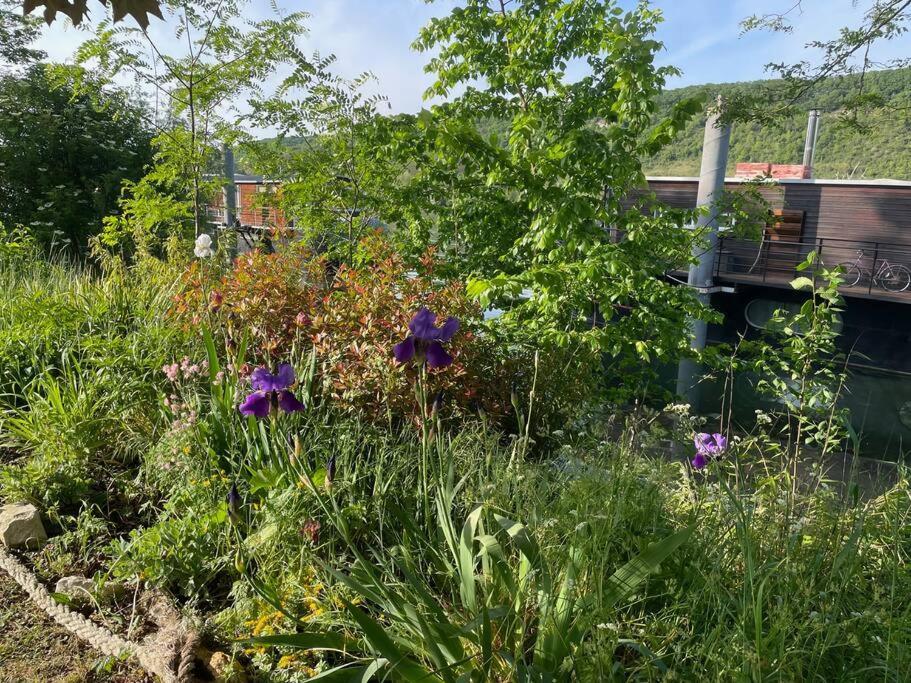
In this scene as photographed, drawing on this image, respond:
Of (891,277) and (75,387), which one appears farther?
(891,277)

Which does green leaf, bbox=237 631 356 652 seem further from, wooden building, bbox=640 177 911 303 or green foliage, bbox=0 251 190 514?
wooden building, bbox=640 177 911 303

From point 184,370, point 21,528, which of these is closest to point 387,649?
point 21,528

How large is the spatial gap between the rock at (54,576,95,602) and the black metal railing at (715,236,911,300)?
13.8 metres

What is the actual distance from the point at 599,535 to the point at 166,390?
2.34 meters

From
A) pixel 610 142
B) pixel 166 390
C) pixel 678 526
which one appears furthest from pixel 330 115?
pixel 678 526

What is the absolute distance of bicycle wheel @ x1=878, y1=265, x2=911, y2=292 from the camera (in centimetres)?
1333

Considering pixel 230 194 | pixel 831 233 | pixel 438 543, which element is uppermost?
pixel 831 233

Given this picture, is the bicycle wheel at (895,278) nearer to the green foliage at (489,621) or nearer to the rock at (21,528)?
the green foliage at (489,621)

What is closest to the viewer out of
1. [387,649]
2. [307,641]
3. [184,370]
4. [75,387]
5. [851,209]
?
[387,649]

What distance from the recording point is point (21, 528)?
7.36ft

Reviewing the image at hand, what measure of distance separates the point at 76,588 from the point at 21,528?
47 centimetres

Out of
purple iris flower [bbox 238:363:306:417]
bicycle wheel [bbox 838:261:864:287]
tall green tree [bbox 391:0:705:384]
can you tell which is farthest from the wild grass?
bicycle wheel [bbox 838:261:864:287]

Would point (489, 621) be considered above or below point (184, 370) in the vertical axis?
below

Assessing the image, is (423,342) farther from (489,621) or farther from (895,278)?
(895,278)
